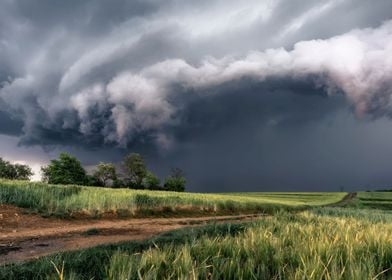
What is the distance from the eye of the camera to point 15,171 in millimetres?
105000

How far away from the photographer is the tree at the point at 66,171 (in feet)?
251

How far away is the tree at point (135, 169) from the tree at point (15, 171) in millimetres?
28450

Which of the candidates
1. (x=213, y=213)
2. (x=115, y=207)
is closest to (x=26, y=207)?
(x=115, y=207)

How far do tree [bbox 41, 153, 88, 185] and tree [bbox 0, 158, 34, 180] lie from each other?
27261 mm

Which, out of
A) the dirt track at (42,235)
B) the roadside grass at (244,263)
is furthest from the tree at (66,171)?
the roadside grass at (244,263)

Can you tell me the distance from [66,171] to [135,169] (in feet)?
69.0

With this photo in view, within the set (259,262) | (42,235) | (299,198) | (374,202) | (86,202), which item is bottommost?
(299,198)

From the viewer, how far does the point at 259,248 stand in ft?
16.3

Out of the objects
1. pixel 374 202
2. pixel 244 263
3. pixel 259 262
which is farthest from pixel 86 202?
pixel 374 202

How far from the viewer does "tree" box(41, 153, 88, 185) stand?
76438 mm

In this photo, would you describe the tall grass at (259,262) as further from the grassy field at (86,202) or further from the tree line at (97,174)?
the tree line at (97,174)

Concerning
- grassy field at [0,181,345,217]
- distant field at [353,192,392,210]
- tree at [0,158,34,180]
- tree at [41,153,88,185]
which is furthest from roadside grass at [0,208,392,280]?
tree at [0,158,34,180]

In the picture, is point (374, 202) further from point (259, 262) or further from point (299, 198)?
point (259, 262)

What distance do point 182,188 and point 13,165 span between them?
4827cm
